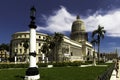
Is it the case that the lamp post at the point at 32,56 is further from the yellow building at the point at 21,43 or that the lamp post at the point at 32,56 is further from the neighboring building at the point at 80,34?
the neighboring building at the point at 80,34

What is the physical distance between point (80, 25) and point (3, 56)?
73.0 m

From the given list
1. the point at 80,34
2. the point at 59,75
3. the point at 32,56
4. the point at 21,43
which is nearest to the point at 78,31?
the point at 80,34

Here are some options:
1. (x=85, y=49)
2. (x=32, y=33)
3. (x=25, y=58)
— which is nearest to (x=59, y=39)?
(x=25, y=58)

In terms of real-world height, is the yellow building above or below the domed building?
below

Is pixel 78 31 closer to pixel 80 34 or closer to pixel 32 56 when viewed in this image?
pixel 80 34

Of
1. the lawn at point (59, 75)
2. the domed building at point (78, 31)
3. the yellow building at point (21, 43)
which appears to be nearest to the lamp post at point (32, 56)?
the lawn at point (59, 75)

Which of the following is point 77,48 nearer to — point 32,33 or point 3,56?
point 3,56

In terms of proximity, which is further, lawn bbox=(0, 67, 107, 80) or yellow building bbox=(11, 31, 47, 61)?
yellow building bbox=(11, 31, 47, 61)

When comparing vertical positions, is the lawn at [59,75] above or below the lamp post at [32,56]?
below

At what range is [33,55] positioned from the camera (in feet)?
66.5

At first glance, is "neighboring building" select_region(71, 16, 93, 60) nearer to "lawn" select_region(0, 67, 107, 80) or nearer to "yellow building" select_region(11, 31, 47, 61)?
"yellow building" select_region(11, 31, 47, 61)

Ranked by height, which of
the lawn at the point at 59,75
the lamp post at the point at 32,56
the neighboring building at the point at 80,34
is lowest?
the lawn at the point at 59,75

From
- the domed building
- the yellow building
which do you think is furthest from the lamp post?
the domed building

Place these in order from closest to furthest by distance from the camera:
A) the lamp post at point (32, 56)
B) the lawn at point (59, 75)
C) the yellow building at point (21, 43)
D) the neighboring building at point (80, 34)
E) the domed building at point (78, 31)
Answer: the lamp post at point (32, 56), the lawn at point (59, 75), the yellow building at point (21, 43), the neighboring building at point (80, 34), the domed building at point (78, 31)
